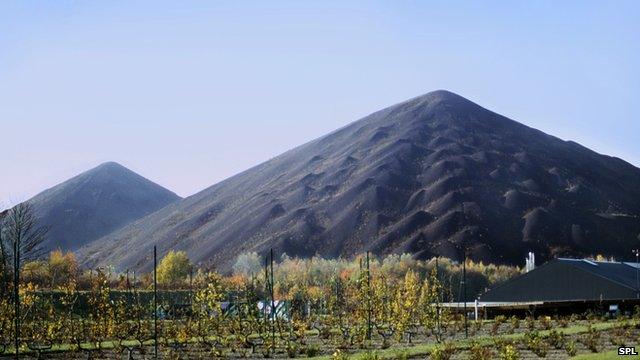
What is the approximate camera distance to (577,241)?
16512 cm

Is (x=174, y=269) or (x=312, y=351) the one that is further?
(x=174, y=269)

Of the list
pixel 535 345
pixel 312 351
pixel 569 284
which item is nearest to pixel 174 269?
pixel 569 284

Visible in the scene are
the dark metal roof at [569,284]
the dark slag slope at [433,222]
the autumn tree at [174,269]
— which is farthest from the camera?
the dark slag slope at [433,222]

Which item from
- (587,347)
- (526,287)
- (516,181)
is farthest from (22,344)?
(516,181)

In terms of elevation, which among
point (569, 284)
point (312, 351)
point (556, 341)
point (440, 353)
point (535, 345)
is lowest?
point (312, 351)

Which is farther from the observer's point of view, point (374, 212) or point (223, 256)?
point (374, 212)

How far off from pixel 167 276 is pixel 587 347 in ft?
339

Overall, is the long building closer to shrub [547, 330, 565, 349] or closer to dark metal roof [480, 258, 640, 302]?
dark metal roof [480, 258, 640, 302]

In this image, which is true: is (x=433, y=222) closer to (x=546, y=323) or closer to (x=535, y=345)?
(x=546, y=323)

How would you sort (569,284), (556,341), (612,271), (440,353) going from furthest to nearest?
(612,271), (569,284), (556,341), (440,353)

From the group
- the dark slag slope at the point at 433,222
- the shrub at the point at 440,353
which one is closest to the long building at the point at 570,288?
the shrub at the point at 440,353

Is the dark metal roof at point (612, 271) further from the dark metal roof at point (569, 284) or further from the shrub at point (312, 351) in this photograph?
the shrub at point (312, 351)

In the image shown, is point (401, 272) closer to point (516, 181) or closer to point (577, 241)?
point (577, 241)

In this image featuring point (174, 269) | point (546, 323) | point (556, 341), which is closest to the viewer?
point (556, 341)
